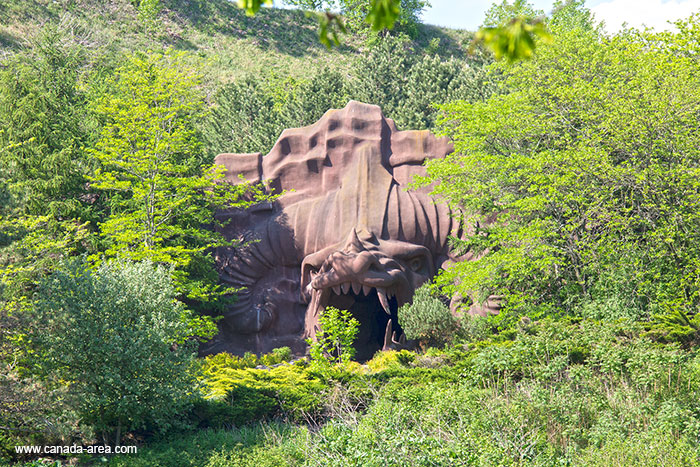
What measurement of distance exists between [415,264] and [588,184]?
543cm

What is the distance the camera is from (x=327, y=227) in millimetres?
20172

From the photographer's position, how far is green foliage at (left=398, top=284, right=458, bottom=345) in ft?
58.3

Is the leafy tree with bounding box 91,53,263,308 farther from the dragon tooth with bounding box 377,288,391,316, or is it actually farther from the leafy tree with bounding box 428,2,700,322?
the leafy tree with bounding box 428,2,700,322

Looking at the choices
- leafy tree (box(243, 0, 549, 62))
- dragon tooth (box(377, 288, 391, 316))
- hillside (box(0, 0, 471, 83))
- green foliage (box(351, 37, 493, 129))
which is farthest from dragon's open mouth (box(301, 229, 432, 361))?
hillside (box(0, 0, 471, 83))

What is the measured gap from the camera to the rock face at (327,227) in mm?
19656

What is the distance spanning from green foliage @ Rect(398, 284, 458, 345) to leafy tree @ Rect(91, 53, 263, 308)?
4929 mm

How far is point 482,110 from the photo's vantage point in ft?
59.0

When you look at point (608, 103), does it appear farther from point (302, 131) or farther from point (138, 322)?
point (138, 322)

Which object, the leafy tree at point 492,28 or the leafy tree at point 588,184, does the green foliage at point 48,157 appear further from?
the leafy tree at point 492,28

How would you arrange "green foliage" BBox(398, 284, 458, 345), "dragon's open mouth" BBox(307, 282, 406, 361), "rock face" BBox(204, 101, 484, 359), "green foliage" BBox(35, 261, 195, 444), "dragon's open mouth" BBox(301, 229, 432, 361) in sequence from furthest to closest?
"rock face" BBox(204, 101, 484, 359), "dragon's open mouth" BBox(307, 282, 406, 361), "dragon's open mouth" BBox(301, 229, 432, 361), "green foliage" BBox(398, 284, 458, 345), "green foliage" BBox(35, 261, 195, 444)

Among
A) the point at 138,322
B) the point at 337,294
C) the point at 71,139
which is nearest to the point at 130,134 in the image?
the point at 71,139

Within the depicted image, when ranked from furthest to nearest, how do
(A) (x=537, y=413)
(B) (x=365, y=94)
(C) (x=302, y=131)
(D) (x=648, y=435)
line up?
(B) (x=365, y=94) → (C) (x=302, y=131) → (A) (x=537, y=413) → (D) (x=648, y=435)

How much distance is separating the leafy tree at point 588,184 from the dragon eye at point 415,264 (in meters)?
1.60

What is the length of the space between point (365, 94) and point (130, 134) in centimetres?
1376
